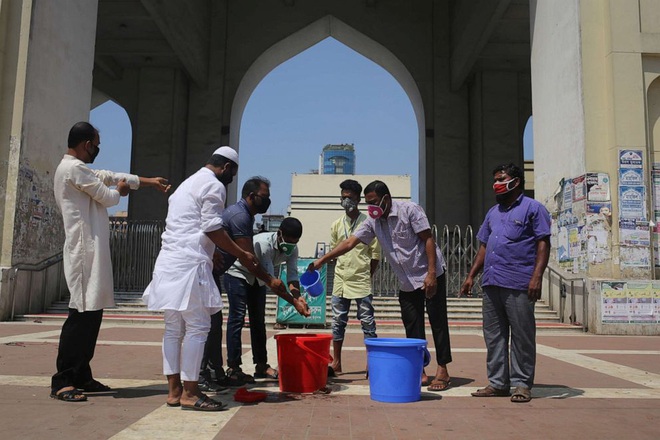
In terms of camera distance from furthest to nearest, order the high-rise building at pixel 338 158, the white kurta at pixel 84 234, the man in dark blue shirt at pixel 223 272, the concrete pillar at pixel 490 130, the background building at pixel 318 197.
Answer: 1. the high-rise building at pixel 338 158
2. the background building at pixel 318 197
3. the concrete pillar at pixel 490 130
4. the man in dark blue shirt at pixel 223 272
5. the white kurta at pixel 84 234

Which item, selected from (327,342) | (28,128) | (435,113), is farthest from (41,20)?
(435,113)

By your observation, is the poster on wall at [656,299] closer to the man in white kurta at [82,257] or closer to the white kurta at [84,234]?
the man in white kurta at [82,257]

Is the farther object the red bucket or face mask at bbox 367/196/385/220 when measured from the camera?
face mask at bbox 367/196/385/220

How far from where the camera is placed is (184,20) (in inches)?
761

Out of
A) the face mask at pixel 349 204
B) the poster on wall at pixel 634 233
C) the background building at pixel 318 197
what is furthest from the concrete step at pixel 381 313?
the background building at pixel 318 197

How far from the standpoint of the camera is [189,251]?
409cm

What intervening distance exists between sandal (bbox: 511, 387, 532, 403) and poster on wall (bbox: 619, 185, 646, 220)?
7368mm

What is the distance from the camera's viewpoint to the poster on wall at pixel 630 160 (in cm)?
1077

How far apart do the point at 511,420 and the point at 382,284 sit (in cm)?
1154

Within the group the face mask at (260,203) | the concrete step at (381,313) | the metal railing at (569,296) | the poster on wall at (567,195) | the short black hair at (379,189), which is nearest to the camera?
the face mask at (260,203)

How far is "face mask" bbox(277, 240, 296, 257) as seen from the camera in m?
5.36

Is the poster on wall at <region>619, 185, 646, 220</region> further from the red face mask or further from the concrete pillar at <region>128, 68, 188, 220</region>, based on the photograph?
the concrete pillar at <region>128, 68, 188, 220</region>

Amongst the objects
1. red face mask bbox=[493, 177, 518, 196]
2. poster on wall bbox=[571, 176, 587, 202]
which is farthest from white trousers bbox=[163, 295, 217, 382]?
poster on wall bbox=[571, 176, 587, 202]

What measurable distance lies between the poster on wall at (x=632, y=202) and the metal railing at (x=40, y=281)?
1122cm
